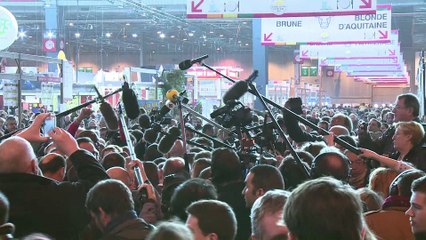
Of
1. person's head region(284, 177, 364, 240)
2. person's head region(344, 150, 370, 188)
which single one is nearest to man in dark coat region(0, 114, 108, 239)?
person's head region(284, 177, 364, 240)

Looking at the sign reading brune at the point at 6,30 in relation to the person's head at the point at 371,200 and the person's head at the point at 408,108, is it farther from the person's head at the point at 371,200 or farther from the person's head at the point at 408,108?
the person's head at the point at 371,200

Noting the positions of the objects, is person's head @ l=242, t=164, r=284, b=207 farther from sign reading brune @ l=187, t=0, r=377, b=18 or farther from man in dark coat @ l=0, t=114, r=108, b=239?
sign reading brune @ l=187, t=0, r=377, b=18

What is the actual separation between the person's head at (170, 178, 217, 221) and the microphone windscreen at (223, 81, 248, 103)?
5.08 feet

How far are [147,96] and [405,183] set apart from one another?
16560mm

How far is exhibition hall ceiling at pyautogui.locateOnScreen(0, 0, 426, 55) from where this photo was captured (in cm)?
3164

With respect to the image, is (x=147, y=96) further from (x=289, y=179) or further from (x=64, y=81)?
(x=289, y=179)

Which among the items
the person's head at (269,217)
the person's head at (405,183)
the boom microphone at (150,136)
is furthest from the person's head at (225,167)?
the boom microphone at (150,136)

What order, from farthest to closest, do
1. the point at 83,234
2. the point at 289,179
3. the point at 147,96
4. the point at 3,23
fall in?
the point at 147,96 → the point at 3,23 → the point at 289,179 → the point at 83,234

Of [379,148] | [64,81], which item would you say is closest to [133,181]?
[379,148]

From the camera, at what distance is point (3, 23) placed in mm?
12625

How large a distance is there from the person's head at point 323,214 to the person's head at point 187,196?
71.5 inches

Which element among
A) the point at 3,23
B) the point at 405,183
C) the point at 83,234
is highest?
the point at 3,23

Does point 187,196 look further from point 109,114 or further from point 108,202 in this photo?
point 109,114

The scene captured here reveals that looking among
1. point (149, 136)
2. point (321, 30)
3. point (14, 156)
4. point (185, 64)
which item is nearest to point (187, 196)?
point (14, 156)
